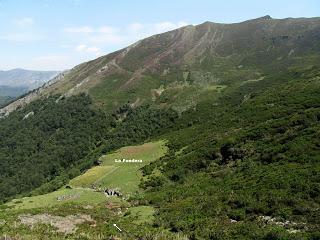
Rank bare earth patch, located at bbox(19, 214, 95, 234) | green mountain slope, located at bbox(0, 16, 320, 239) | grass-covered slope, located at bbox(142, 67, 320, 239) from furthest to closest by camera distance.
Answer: bare earth patch, located at bbox(19, 214, 95, 234)
green mountain slope, located at bbox(0, 16, 320, 239)
grass-covered slope, located at bbox(142, 67, 320, 239)

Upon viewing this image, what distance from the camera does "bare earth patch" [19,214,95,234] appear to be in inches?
1933

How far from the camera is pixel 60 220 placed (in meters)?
52.1

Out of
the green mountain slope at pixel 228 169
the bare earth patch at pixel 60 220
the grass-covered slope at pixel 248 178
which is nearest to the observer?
the grass-covered slope at pixel 248 178

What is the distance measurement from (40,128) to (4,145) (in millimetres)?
16385

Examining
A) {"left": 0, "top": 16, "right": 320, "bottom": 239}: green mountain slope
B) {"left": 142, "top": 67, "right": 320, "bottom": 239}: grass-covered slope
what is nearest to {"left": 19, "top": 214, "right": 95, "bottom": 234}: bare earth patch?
{"left": 0, "top": 16, "right": 320, "bottom": 239}: green mountain slope

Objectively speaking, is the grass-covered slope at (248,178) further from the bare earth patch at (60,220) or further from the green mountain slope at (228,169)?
the bare earth patch at (60,220)

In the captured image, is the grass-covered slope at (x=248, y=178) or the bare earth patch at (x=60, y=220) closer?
the grass-covered slope at (x=248, y=178)

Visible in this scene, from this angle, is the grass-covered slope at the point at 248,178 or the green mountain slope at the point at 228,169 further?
the green mountain slope at the point at 228,169

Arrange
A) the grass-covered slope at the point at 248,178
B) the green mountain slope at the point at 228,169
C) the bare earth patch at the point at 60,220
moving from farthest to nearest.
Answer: the bare earth patch at the point at 60,220 → the green mountain slope at the point at 228,169 → the grass-covered slope at the point at 248,178

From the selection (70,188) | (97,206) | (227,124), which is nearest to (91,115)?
(227,124)

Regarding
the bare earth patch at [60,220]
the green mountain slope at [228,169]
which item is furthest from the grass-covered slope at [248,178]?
the bare earth patch at [60,220]

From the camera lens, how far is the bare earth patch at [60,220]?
161 ft

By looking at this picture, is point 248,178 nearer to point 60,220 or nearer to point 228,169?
point 228,169

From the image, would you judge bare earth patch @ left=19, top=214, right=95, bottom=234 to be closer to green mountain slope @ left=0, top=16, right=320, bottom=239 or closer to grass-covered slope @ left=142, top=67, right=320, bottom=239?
green mountain slope @ left=0, top=16, right=320, bottom=239
